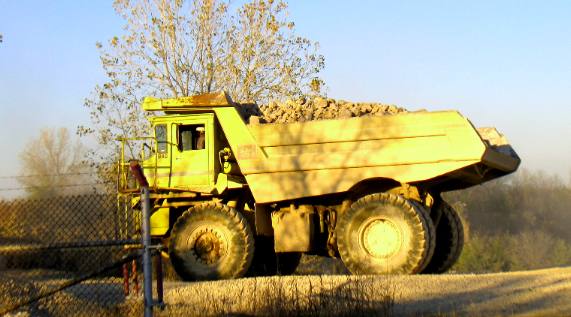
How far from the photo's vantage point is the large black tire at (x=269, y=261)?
739 inches

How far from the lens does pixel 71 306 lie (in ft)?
36.5

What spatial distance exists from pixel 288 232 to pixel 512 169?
4653 mm

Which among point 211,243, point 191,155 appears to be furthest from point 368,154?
point 191,155

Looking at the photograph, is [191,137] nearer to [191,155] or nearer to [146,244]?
[191,155]

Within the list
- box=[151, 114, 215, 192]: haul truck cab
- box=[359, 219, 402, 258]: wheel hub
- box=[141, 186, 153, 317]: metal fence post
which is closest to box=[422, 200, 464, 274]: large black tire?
box=[359, 219, 402, 258]: wheel hub

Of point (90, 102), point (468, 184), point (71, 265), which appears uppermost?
point (90, 102)

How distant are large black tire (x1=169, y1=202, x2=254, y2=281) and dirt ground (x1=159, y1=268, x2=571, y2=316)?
2.95 m

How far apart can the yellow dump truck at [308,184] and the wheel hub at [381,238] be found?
2 cm

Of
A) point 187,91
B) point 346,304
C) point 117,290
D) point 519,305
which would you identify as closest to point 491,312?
point 519,305

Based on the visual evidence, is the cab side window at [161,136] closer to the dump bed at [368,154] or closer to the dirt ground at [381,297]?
the dump bed at [368,154]

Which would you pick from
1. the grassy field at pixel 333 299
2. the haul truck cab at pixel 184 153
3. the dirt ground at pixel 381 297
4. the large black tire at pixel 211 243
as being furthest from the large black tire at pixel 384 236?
the haul truck cab at pixel 184 153

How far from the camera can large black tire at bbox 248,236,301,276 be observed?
18766mm

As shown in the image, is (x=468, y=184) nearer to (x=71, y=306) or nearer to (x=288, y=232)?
(x=288, y=232)

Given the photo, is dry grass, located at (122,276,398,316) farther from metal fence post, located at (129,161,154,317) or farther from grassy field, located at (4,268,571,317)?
metal fence post, located at (129,161,154,317)
